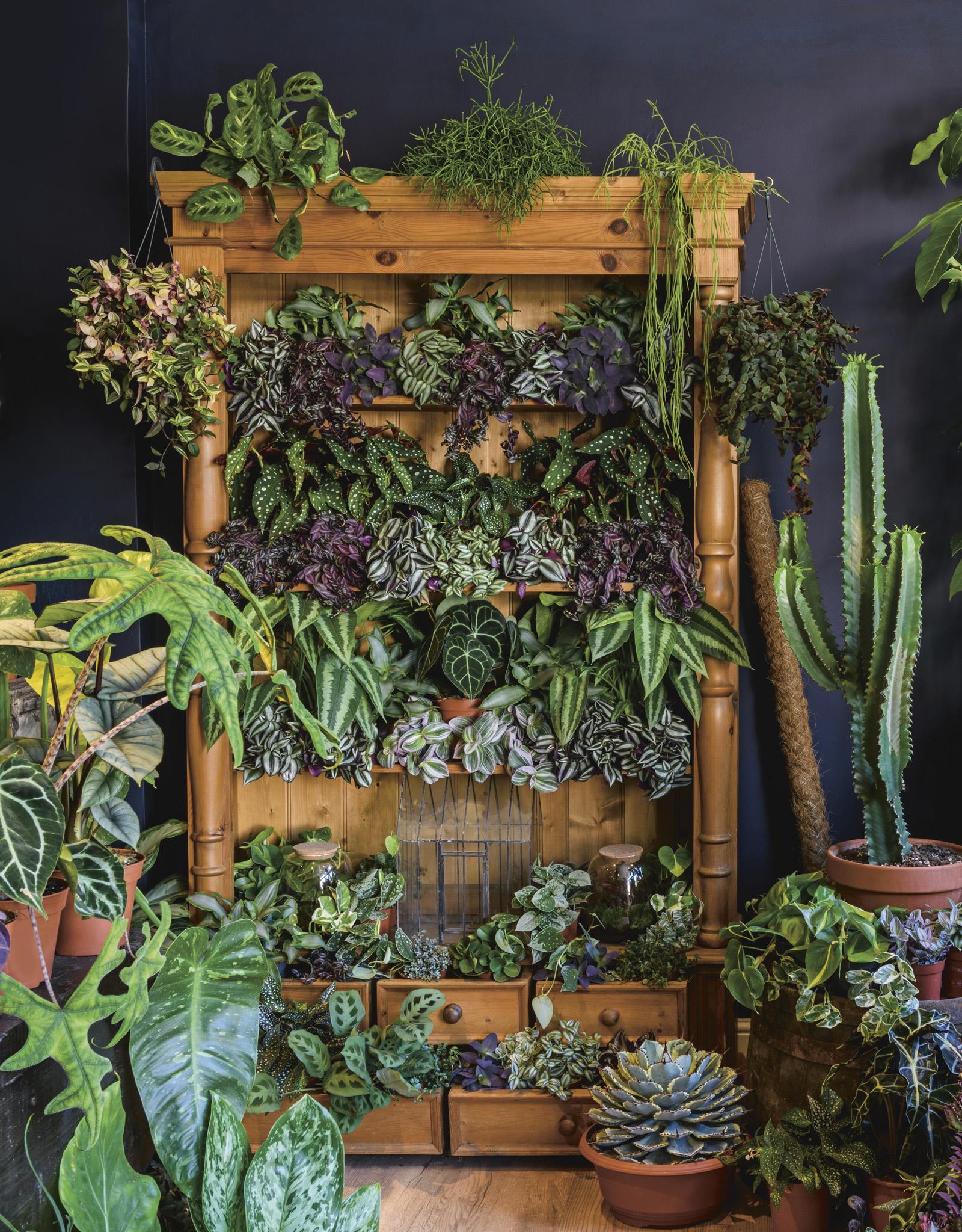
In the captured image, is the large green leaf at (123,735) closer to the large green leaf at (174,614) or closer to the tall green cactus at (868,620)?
the large green leaf at (174,614)

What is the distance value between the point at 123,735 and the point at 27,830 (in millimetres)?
522

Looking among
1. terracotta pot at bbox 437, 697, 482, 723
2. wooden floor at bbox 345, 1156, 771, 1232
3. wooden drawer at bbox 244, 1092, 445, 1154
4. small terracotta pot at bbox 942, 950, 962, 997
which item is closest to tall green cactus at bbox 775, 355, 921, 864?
small terracotta pot at bbox 942, 950, 962, 997

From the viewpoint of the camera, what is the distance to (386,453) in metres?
2.61

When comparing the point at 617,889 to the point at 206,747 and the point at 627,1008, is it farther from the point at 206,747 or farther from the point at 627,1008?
the point at 206,747

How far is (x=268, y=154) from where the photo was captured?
94.8 inches

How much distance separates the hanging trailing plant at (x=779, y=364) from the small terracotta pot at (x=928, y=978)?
1037mm

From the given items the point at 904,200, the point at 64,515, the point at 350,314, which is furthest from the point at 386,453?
the point at 904,200

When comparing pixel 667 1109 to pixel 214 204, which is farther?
pixel 214 204

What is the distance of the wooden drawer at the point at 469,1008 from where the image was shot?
2.52m

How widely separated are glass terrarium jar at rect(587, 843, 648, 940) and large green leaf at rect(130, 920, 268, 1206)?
1083 mm

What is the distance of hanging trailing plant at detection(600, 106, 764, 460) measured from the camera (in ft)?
7.99

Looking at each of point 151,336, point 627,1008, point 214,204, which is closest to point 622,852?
point 627,1008

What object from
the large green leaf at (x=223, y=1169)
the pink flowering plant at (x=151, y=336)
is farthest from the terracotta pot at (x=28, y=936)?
the pink flowering plant at (x=151, y=336)

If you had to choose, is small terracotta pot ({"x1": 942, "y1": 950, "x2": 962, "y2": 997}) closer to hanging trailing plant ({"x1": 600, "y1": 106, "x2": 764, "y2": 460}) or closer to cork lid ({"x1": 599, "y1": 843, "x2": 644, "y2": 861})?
cork lid ({"x1": 599, "y1": 843, "x2": 644, "y2": 861})
